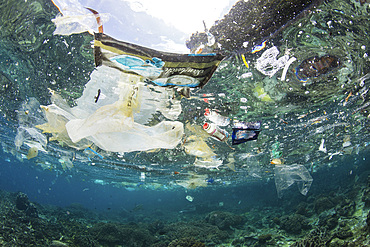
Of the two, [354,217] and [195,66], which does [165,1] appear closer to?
[195,66]

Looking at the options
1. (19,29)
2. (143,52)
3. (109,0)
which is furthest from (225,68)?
(19,29)

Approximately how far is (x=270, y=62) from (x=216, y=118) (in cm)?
441

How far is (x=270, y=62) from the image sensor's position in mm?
5867

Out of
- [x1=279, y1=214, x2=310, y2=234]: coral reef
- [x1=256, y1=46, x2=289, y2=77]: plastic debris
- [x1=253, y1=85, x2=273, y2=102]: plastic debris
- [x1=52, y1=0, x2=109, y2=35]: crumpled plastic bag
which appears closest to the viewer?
[x1=52, y1=0, x2=109, y2=35]: crumpled plastic bag

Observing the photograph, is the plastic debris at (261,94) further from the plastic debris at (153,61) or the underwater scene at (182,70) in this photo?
the plastic debris at (153,61)

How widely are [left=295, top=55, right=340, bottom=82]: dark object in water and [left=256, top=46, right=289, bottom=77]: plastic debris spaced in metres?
0.75

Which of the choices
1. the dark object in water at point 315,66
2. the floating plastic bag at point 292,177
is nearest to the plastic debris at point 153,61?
the dark object in water at point 315,66

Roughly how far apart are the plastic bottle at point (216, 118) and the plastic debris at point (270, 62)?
3.17 meters

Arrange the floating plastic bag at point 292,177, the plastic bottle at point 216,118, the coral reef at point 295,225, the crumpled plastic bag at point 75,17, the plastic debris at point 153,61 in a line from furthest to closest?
the coral reef at point 295,225, the floating plastic bag at point 292,177, the plastic bottle at point 216,118, the crumpled plastic bag at point 75,17, the plastic debris at point 153,61

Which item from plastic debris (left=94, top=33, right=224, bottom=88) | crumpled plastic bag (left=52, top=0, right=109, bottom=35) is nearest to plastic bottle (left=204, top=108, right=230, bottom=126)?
plastic debris (left=94, top=33, right=224, bottom=88)

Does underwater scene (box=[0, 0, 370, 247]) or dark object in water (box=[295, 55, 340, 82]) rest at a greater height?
dark object in water (box=[295, 55, 340, 82])

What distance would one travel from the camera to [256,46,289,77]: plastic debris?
219 inches

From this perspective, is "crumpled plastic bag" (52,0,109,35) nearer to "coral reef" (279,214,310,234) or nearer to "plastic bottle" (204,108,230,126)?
"plastic bottle" (204,108,230,126)

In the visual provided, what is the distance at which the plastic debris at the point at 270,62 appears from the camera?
5.55m
